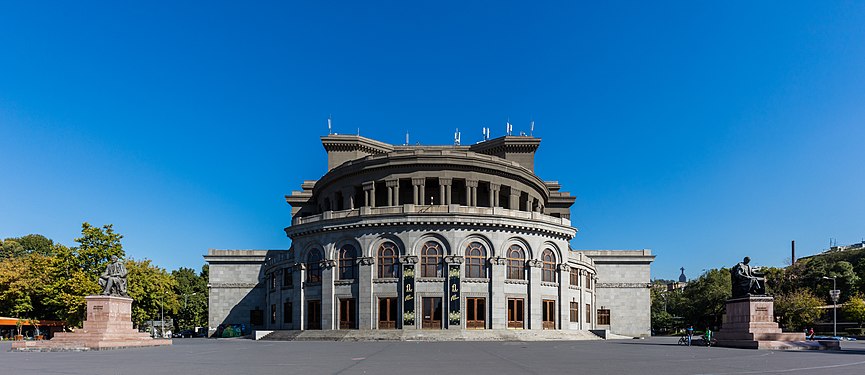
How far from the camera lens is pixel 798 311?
7744 centimetres

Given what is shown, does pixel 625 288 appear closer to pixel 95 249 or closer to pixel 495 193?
pixel 495 193

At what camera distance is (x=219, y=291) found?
72.1 metres

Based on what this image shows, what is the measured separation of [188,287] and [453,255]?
63851 mm

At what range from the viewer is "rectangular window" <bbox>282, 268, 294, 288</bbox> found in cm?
5894

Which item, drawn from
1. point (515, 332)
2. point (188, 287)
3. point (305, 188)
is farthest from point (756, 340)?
point (188, 287)

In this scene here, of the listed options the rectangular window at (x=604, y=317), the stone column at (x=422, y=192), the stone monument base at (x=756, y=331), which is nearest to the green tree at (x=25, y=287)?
the stone column at (x=422, y=192)

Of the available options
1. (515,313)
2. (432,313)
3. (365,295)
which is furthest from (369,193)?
(515,313)

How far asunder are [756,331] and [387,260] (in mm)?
26295

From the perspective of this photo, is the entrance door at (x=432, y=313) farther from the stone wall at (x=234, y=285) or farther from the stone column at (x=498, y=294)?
the stone wall at (x=234, y=285)

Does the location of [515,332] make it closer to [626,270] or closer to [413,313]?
[413,313]

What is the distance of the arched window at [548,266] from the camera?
5509 centimetres

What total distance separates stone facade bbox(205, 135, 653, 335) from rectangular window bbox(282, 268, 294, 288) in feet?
0.37

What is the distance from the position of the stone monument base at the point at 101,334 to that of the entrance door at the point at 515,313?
2554 centimetres

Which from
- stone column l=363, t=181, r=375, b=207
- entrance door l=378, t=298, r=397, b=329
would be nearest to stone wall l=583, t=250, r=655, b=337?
stone column l=363, t=181, r=375, b=207
